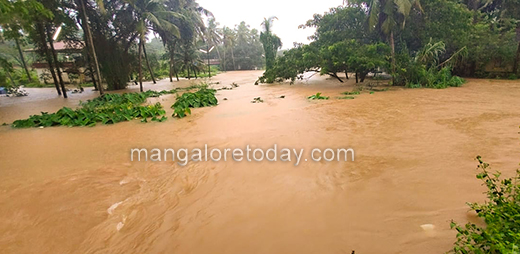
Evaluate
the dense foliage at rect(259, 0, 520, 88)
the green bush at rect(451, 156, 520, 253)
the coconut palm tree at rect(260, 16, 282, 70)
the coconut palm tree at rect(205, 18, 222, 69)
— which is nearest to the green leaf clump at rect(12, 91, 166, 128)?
the green bush at rect(451, 156, 520, 253)

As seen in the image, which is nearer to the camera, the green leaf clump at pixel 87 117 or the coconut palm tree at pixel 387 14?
the green leaf clump at pixel 87 117

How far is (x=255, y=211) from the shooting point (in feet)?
9.36

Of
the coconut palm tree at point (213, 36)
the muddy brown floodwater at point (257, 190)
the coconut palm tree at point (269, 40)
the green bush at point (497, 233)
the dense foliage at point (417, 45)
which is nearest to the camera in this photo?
the green bush at point (497, 233)

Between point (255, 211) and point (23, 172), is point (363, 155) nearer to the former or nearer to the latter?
point (255, 211)

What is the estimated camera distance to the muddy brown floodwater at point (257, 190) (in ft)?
7.82

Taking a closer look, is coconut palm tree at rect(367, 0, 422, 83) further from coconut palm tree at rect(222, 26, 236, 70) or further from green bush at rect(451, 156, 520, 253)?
coconut palm tree at rect(222, 26, 236, 70)

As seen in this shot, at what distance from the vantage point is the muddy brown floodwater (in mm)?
2383

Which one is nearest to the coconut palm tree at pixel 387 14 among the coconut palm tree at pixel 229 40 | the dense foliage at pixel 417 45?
the dense foliage at pixel 417 45

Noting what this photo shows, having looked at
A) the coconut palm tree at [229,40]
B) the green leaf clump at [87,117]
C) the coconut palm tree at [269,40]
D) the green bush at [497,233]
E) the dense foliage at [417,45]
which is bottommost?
the green bush at [497,233]

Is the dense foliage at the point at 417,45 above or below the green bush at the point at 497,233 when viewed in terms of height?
above

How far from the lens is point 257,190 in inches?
A: 131

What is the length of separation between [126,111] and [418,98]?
34.1 feet

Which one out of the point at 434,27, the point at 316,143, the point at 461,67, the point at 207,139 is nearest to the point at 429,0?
the point at 434,27

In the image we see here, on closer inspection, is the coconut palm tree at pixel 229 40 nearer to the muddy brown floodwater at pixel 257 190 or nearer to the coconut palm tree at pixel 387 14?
the coconut palm tree at pixel 387 14
